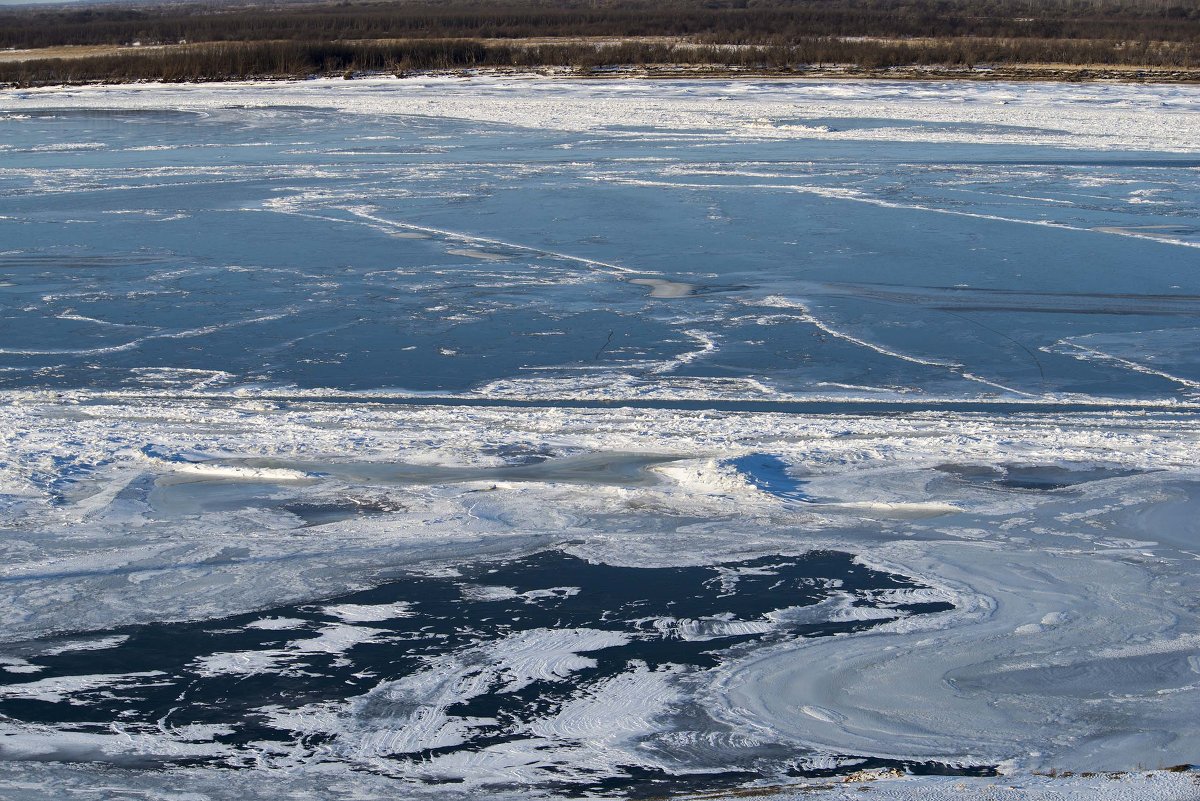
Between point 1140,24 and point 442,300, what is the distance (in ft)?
124

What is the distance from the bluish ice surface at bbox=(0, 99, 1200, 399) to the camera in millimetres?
6184

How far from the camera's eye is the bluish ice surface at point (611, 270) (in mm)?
6184

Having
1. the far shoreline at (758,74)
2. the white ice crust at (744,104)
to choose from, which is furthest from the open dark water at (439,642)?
the far shoreline at (758,74)

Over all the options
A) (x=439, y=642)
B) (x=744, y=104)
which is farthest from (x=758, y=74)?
(x=439, y=642)

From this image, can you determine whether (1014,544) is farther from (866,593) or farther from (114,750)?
(114,750)

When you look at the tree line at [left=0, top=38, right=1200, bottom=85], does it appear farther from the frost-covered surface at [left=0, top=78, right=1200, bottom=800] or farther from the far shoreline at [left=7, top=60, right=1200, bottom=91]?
the frost-covered surface at [left=0, top=78, right=1200, bottom=800]

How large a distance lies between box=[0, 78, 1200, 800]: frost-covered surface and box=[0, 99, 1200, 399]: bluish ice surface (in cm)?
4

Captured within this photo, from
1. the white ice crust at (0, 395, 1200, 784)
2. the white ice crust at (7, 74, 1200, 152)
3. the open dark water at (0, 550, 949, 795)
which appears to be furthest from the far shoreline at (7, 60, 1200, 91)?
the open dark water at (0, 550, 949, 795)

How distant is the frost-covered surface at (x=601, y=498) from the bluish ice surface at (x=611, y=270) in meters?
0.04

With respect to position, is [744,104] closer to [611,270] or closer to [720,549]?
[611,270]

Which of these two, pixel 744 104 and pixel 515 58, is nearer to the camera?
pixel 744 104

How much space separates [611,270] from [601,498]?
12.1 ft

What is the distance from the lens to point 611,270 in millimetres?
8148

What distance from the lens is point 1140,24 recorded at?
129 feet
